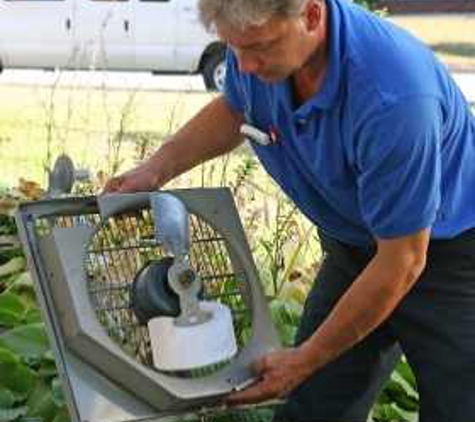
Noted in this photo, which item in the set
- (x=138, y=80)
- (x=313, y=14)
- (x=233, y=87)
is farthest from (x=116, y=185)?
(x=138, y=80)

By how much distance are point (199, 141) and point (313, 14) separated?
24.9 inches

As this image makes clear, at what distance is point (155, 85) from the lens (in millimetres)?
11562

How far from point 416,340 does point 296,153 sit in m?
0.54

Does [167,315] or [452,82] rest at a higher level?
[452,82]

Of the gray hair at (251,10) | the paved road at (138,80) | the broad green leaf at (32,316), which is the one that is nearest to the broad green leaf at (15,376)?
the broad green leaf at (32,316)

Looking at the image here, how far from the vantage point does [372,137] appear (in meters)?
2.25

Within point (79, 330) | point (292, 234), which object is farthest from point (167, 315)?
point (292, 234)

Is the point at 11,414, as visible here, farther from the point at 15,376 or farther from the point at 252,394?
the point at 252,394

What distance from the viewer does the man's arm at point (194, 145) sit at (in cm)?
279

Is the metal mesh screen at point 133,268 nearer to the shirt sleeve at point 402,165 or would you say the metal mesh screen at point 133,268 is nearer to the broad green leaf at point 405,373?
the shirt sleeve at point 402,165

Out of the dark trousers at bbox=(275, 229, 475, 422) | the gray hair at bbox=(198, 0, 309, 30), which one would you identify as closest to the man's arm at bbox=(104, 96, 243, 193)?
the dark trousers at bbox=(275, 229, 475, 422)

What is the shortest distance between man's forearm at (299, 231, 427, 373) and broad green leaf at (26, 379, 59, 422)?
109cm

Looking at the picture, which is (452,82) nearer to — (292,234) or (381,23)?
(381,23)

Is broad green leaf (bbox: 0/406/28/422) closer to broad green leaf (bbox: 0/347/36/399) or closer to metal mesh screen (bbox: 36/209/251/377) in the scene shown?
broad green leaf (bbox: 0/347/36/399)
